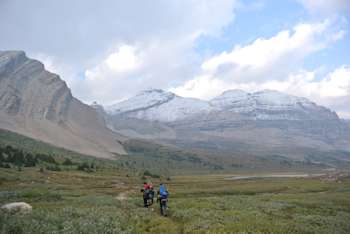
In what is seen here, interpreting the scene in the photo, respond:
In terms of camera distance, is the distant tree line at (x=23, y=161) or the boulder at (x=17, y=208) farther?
the distant tree line at (x=23, y=161)

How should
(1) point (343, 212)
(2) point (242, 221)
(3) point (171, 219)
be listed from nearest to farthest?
(2) point (242, 221), (3) point (171, 219), (1) point (343, 212)

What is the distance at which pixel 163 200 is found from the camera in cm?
4544

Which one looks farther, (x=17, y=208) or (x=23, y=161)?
(x=23, y=161)

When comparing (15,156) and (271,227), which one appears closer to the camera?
(271,227)

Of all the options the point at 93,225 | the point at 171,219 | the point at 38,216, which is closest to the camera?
the point at 93,225

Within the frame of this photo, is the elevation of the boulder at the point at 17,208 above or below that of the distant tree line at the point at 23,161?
below

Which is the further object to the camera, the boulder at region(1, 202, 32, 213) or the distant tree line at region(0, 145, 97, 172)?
the distant tree line at region(0, 145, 97, 172)

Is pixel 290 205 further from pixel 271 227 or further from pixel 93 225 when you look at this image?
pixel 93 225

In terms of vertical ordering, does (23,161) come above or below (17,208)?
above

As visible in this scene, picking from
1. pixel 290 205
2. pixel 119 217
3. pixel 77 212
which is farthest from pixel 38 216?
pixel 290 205

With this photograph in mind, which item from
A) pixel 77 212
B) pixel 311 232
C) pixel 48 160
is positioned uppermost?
pixel 48 160

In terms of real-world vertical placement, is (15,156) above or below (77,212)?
above

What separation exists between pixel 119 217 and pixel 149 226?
338 centimetres

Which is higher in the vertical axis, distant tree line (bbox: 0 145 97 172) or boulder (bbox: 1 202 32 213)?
distant tree line (bbox: 0 145 97 172)
